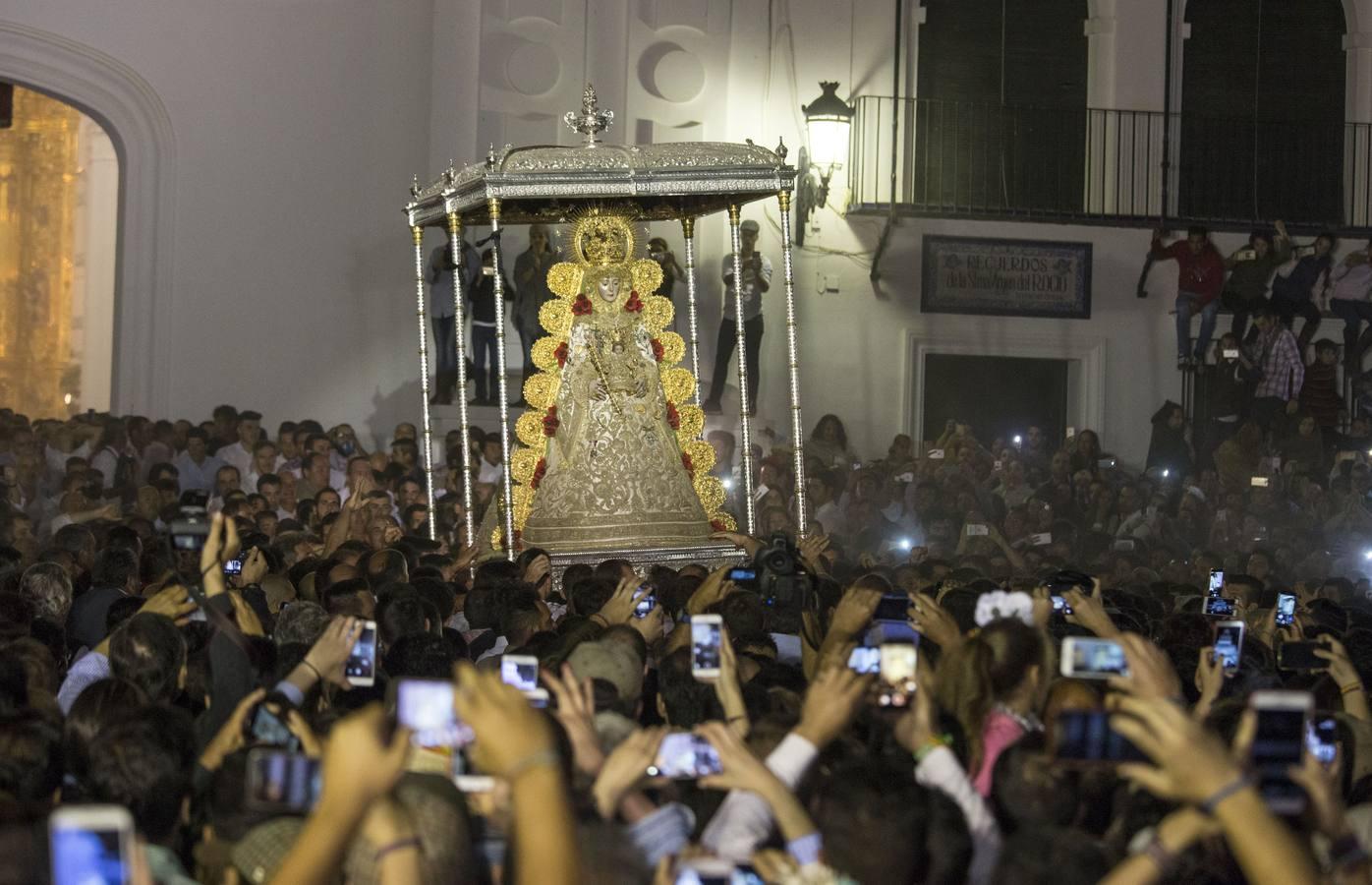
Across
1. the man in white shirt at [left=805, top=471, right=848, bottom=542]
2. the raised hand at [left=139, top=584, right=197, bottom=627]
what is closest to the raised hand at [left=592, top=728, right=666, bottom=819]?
the raised hand at [left=139, top=584, right=197, bottom=627]

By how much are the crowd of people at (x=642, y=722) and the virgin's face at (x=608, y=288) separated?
190 centimetres

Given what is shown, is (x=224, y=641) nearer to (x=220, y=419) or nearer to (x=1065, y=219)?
(x=220, y=419)

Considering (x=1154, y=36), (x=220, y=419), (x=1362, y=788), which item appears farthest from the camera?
(x=1154, y=36)

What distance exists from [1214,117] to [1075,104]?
1306mm

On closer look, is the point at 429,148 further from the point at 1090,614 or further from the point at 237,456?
the point at 1090,614

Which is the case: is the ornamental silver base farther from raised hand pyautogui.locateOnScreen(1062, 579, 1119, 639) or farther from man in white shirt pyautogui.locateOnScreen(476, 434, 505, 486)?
raised hand pyautogui.locateOnScreen(1062, 579, 1119, 639)

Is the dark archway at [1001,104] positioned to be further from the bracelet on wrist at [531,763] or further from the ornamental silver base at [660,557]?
the bracelet on wrist at [531,763]

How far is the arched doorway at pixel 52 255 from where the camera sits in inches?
821

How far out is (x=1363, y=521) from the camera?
1446 centimetres

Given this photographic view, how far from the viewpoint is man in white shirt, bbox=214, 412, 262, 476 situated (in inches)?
548

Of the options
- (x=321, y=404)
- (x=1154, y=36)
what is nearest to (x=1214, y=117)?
(x=1154, y=36)

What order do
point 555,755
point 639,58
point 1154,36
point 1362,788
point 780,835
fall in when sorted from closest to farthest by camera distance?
point 555,755 → point 780,835 → point 1362,788 → point 639,58 → point 1154,36

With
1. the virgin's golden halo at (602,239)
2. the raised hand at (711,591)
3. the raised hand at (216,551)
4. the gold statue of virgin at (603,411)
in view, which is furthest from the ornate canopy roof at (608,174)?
the raised hand at (216,551)

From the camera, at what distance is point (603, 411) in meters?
11.0
